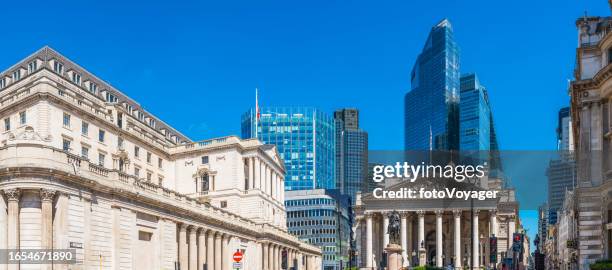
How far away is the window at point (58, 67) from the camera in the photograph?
2958 inches

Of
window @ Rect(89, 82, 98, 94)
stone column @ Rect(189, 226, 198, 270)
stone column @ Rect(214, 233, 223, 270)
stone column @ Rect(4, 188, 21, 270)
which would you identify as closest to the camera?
stone column @ Rect(4, 188, 21, 270)

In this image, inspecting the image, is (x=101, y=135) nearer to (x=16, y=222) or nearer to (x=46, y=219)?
(x=16, y=222)

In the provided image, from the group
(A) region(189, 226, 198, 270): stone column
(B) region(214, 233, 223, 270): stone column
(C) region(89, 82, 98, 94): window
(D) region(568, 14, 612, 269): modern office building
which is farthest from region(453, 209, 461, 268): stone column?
(C) region(89, 82, 98, 94): window

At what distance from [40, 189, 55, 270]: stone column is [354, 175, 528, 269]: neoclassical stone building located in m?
69.3

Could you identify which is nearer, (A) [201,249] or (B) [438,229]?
(A) [201,249]

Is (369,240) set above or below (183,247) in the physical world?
below

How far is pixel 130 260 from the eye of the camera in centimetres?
5394

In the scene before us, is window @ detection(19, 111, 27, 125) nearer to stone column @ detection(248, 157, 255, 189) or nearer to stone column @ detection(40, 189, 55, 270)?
stone column @ detection(40, 189, 55, 270)

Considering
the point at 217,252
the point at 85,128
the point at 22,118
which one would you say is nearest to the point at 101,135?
the point at 85,128

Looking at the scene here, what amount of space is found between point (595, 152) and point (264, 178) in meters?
52.2

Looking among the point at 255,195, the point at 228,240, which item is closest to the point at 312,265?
the point at 255,195

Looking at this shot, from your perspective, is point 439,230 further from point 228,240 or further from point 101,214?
point 101,214

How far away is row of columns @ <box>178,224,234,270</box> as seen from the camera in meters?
65.4

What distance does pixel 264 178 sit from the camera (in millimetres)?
97812
